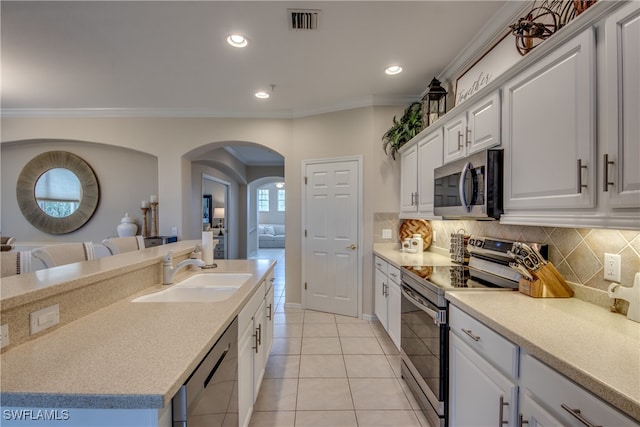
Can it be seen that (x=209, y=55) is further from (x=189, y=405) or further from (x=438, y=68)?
(x=189, y=405)

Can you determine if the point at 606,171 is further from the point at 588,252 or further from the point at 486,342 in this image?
the point at 486,342

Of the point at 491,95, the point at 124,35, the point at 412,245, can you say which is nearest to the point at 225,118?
the point at 124,35

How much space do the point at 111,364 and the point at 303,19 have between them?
235cm

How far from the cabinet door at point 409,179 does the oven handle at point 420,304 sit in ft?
3.40

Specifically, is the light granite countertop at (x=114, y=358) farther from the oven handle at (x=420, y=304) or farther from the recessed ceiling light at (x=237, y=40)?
the recessed ceiling light at (x=237, y=40)

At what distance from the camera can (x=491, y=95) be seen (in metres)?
1.75

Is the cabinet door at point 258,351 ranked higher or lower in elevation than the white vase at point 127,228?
lower

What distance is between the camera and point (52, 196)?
4500 mm

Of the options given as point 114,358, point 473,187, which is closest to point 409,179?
point 473,187

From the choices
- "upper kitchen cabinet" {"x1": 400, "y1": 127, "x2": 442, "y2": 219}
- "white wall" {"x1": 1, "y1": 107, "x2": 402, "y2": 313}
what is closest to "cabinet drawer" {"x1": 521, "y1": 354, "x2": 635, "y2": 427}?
"upper kitchen cabinet" {"x1": 400, "y1": 127, "x2": 442, "y2": 219}

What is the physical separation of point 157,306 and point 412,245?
258 cm

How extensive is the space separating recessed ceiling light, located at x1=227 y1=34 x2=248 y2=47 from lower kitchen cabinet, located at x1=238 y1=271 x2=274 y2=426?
2007mm

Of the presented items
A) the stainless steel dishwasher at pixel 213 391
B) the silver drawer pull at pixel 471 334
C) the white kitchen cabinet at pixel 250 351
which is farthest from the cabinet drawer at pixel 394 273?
the stainless steel dishwasher at pixel 213 391

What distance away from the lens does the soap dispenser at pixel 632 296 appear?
3.85 ft
